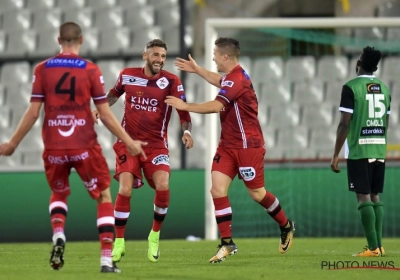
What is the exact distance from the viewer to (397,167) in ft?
48.1

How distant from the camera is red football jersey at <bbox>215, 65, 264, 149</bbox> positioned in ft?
30.8

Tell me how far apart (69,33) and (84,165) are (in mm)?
1046

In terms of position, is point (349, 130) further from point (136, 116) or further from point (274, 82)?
point (274, 82)

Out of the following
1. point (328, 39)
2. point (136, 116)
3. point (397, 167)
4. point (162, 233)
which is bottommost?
point (162, 233)

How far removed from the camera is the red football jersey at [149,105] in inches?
380

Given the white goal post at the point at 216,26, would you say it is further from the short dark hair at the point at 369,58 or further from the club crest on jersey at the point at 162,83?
the club crest on jersey at the point at 162,83

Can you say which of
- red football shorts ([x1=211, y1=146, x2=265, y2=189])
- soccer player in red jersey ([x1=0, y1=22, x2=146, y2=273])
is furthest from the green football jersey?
soccer player in red jersey ([x1=0, y1=22, x2=146, y2=273])

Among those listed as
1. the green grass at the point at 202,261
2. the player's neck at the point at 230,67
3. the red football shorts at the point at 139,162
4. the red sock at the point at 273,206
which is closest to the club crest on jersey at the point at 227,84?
the player's neck at the point at 230,67

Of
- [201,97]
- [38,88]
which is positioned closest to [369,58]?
[38,88]

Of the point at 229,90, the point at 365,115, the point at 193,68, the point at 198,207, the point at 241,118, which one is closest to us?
the point at 229,90

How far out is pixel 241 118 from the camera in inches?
374

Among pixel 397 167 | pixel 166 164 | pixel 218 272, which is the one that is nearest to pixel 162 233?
pixel 397 167

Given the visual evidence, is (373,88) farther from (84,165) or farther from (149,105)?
(84,165)

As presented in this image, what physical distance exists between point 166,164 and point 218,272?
1.98 metres
